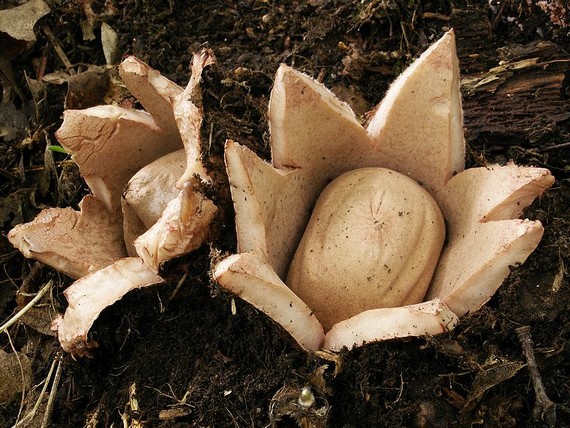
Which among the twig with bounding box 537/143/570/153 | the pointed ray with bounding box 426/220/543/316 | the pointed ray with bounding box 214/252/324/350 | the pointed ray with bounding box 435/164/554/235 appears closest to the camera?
the pointed ray with bounding box 214/252/324/350

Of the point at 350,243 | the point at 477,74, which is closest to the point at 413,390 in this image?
the point at 350,243

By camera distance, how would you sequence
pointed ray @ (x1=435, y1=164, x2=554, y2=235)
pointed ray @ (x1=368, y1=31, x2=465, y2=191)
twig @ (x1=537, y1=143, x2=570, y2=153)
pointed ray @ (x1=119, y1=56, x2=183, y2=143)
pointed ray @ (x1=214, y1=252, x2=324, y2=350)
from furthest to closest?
twig @ (x1=537, y1=143, x2=570, y2=153) → pointed ray @ (x1=119, y1=56, x2=183, y2=143) → pointed ray @ (x1=368, y1=31, x2=465, y2=191) → pointed ray @ (x1=435, y1=164, x2=554, y2=235) → pointed ray @ (x1=214, y1=252, x2=324, y2=350)

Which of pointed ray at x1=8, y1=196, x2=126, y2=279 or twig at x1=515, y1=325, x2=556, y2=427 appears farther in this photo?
pointed ray at x1=8, y1=196, x2=126, y2=279

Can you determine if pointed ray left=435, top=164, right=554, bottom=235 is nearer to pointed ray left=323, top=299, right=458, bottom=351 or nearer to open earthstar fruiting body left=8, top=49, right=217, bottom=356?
pointed ray left=323, top=299, right=458, bottom=351

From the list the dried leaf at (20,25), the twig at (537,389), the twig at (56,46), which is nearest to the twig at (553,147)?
the twig at (537,389)

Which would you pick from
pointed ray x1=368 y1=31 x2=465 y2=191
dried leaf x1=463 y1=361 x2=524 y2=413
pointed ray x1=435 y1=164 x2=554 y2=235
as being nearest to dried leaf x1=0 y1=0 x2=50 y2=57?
pointed ray x1=368 y1=31 x2=465 y2=191

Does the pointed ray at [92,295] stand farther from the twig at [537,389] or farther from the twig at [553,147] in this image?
the twig at [553,147]
